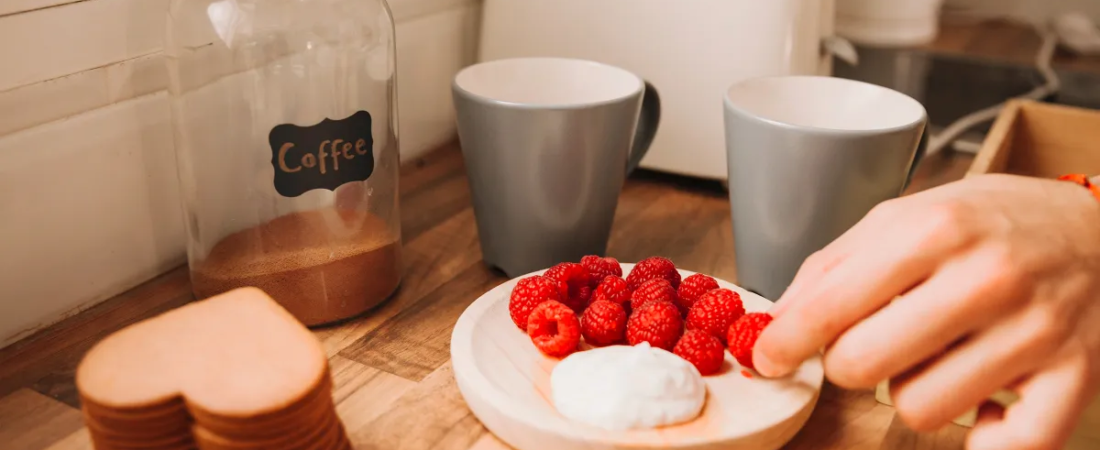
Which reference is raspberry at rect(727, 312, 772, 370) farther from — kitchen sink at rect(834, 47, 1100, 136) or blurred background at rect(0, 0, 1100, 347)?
kitchen sink at rect(834, 47, 1100, 136)

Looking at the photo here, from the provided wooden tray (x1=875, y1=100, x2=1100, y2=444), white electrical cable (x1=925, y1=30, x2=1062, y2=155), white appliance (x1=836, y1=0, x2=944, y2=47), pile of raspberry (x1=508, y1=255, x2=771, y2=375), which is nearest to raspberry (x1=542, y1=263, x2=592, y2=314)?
pile of raspberry (x1=508, y1=255, x2=771, y2=375)

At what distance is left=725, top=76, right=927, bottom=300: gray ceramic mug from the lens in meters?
0.61

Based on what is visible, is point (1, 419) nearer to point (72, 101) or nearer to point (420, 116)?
point (72, 101)

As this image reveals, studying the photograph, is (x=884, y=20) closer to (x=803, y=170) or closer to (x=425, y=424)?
(x=803, y=170)

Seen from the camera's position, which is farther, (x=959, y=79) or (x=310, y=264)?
(x=959, y=79)

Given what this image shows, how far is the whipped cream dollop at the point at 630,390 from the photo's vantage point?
0.50 meters

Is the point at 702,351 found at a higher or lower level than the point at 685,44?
lower

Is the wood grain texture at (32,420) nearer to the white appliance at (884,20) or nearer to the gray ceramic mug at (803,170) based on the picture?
the gray ceramic mug at (803,170)

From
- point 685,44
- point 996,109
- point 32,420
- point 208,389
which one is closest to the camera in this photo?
point 208,389

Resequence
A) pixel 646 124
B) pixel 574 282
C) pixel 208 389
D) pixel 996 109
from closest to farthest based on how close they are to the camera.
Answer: pixel 208 389 < pixel 574 282 < pixel 646 124 < pixel 996 109

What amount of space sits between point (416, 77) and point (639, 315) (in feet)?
1.57

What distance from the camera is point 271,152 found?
1.97ft

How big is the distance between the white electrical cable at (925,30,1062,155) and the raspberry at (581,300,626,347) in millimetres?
596

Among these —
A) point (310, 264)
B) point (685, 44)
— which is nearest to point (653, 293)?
point (310, 264)
